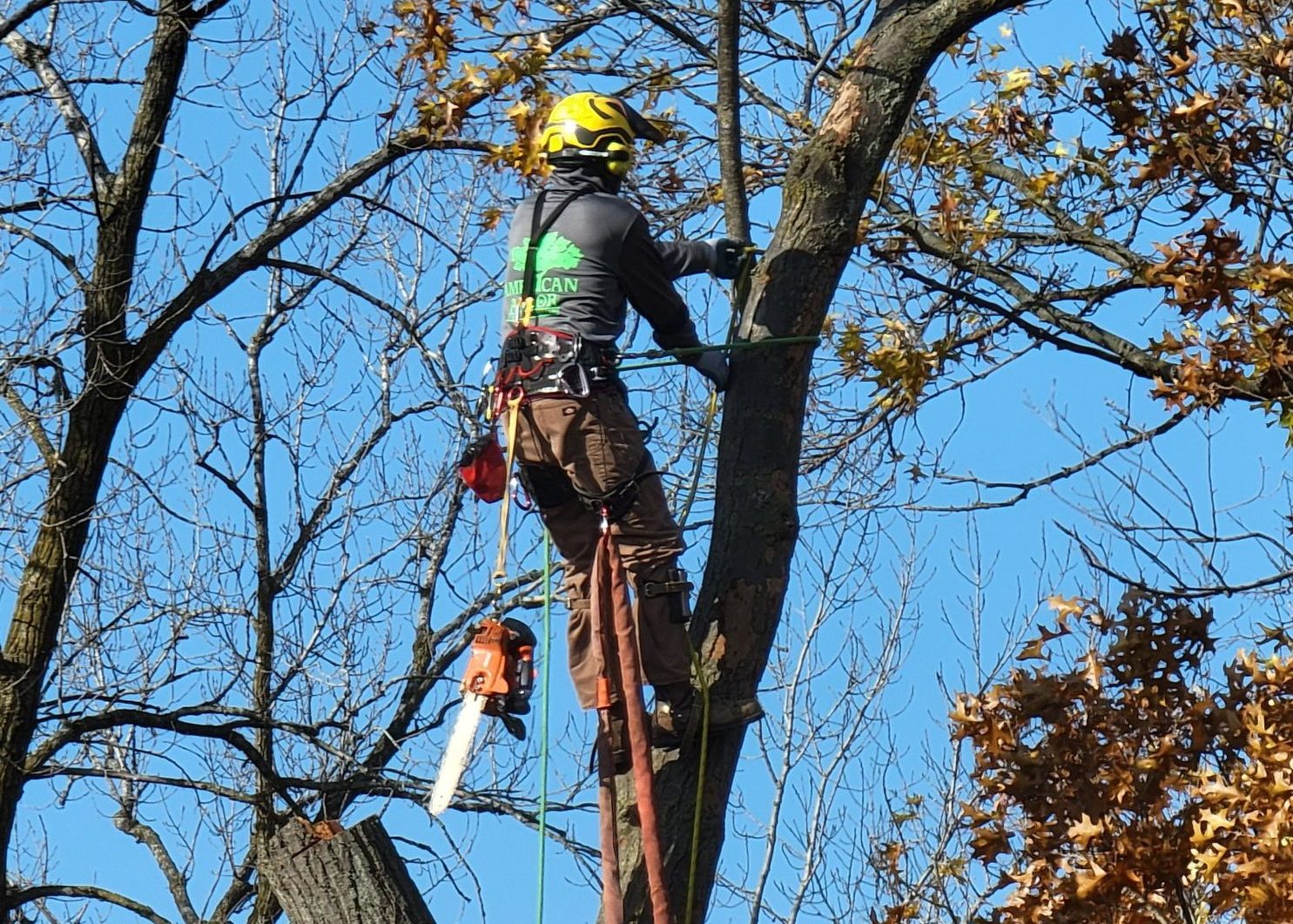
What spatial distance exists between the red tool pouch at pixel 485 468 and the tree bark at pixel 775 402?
0.81m

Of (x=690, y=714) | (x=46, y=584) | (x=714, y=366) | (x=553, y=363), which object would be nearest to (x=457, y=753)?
(x=690, y=714)

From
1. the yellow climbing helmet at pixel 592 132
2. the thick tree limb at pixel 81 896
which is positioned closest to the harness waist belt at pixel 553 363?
the yellow climbing helmet at pixel 592 132

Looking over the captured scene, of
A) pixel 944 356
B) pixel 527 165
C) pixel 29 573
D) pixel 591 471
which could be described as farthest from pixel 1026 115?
pixel 29 573

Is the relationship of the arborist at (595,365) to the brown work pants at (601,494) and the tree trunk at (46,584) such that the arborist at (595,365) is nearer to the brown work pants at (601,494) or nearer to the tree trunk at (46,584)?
the brown work pants at (601,494)

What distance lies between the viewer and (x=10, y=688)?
7.98 meters

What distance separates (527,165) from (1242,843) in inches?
116

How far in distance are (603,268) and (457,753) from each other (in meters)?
1.53

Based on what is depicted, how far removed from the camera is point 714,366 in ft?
15.8

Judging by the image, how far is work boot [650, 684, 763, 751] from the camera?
4547mm

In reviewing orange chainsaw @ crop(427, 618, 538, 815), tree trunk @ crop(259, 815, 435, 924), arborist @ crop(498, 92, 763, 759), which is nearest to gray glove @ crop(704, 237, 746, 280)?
arborist @ crop(498, 92, 763, 759)

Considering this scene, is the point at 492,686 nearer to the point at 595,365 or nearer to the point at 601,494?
the point at 601,494

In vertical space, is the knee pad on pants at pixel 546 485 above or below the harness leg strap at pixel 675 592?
above

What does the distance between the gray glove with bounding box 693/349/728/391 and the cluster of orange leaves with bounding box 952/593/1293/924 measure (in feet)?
3.99

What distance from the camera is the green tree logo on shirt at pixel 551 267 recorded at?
5.00m
